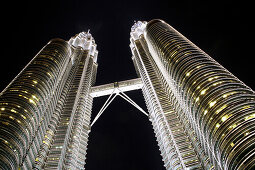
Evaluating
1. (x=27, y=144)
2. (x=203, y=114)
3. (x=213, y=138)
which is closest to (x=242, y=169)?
(x=213, y=138)

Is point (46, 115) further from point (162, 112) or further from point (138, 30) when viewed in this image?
point (138, 30)

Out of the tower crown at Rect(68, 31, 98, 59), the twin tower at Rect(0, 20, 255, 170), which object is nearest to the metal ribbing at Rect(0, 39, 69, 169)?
the twin tower at Rect(0, 20, 255, 170)

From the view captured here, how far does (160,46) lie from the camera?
58812 millimetres

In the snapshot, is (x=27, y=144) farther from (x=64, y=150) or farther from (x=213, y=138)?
(x=213, y=138)

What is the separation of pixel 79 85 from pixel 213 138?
4601 centimetres

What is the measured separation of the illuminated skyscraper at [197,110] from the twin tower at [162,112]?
0.11m

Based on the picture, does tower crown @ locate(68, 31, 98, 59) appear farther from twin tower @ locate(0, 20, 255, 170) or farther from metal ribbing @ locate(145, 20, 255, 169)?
metal ribbing @ locate(145, 20, 255, 169)

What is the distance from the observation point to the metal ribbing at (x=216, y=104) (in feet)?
104

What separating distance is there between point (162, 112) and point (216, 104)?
23.7m

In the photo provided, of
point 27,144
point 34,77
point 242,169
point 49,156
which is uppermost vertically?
point 34,77

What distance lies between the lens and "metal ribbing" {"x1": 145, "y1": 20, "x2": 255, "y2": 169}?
3159cm

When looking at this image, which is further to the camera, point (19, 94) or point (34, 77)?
point (34, 77)

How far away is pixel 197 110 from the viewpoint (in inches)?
1593

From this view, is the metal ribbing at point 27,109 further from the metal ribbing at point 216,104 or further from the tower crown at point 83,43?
the tower crown at point 83,43
